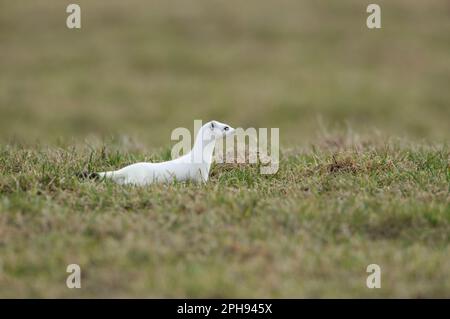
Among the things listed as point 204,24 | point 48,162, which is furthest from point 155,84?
point 48,162

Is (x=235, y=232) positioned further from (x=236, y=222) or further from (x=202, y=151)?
(x=202, y=151)

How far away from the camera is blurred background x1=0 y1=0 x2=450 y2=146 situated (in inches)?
821

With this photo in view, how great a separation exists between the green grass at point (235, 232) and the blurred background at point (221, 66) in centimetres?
1050

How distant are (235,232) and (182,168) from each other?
1.45m

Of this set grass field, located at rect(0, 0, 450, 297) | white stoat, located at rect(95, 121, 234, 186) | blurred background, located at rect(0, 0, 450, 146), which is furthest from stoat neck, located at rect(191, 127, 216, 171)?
blurred background, located at rect(0, 0, 450, 146)

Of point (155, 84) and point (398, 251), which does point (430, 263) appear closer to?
point (398, 251)

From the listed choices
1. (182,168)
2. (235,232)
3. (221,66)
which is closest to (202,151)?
(182,168)

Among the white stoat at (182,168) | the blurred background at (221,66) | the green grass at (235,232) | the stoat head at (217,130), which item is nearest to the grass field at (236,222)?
the green grass at (235,232)

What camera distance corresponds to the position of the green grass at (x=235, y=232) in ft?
19.0

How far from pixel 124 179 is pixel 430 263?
113 inches

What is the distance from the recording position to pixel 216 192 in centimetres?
722

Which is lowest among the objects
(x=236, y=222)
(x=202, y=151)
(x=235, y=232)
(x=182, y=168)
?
(x=235, y=232)

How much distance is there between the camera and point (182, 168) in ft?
25.6

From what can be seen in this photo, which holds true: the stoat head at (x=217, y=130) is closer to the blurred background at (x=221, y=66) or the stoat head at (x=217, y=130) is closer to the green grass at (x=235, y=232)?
the green grass at (x=235, y=232)
